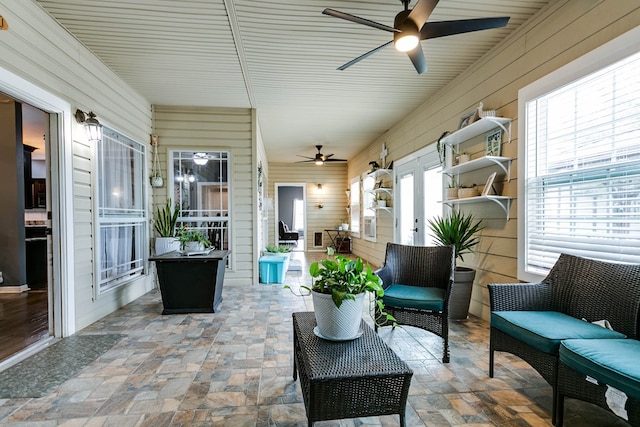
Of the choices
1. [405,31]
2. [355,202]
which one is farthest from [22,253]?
[355,202]

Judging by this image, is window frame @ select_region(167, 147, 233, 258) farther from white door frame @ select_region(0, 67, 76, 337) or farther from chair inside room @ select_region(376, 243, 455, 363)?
chair inside room @ select_region(376, 243, 455, 363)

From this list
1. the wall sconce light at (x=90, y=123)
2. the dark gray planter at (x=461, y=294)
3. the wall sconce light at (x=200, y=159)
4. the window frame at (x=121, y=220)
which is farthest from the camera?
the wall sconce light at (x=200, y=159)

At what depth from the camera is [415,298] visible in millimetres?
2559

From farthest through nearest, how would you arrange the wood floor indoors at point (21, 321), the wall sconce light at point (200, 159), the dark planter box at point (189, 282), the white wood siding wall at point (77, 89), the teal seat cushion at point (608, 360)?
the wall sconce light at point (200, 159), the dark planter box at point (189, 282), the wood floor indoors at point (21, 321), the white wood siding wall at point (77, 89), the teal seat cushion at point (608, 360)

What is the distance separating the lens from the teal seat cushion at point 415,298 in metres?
2.49

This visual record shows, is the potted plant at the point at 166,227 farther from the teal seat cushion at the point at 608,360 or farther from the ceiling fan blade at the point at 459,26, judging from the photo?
the teal seat cushion at the point at 608,360

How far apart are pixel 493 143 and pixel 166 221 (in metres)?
4.30

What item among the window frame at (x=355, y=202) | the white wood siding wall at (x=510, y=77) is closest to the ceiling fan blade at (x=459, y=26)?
the white wood siding wall at (x=510, y=77)

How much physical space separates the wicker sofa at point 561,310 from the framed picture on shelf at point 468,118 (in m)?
1.67

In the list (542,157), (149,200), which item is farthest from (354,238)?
(542,157)

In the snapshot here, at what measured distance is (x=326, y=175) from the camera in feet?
32.3

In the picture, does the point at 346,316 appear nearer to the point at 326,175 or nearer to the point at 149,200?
the point at 149,200

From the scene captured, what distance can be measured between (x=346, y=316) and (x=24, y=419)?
1.82 metres

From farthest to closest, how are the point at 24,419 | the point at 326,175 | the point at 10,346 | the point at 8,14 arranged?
the point at 326,175, the point at 10,346, the point at 8,14, the point at 24,419
